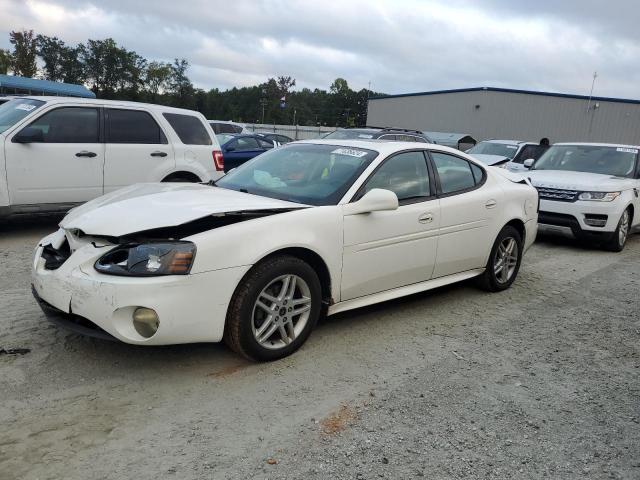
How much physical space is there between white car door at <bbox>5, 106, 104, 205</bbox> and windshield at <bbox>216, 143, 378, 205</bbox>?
10.5ft

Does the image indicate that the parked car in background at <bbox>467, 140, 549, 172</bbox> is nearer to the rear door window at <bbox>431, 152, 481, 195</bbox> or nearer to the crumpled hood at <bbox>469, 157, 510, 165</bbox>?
the crumpled hood at <bbox>469, 157, 510, 165</bbox>

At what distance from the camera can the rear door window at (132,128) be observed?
7.61m

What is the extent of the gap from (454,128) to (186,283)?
39552mm

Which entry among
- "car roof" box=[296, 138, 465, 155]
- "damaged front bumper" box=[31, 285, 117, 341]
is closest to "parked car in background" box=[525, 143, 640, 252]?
"car roof" box=[296, 138, 465, 155]

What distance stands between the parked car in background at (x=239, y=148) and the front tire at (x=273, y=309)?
11.0 metres

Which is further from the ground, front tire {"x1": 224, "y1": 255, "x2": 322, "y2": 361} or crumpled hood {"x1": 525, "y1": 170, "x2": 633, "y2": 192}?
Result: crumpled hood {"x1": 525, "y1": 170, "x2": 633, "y2": 192}

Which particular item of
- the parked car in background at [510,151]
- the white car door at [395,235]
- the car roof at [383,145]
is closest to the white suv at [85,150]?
the car roof at [383,145]

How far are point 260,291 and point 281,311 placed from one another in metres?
0.27

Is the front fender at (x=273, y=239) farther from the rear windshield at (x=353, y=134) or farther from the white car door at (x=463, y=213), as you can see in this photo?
the rear windshield at (x=353, y=134)

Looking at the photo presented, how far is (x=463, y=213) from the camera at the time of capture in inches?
202

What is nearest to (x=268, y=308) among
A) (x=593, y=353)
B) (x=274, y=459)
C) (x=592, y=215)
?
(x=274, y=459)

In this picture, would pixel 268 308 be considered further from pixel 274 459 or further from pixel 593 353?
pixel 593 353

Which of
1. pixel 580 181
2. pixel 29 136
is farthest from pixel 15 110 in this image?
pixel 580 181

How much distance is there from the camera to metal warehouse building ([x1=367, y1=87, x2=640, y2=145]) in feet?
112
